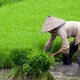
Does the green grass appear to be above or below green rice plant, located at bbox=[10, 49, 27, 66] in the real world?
above

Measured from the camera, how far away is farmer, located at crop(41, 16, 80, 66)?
770 centimetres

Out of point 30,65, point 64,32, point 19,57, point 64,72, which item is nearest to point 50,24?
point 64,32

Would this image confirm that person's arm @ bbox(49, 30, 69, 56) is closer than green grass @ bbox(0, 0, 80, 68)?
Yes

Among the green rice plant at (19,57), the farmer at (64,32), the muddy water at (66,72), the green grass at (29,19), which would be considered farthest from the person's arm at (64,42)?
the green rice plant at (19,57)

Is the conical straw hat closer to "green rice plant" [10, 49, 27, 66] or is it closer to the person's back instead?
the person's back

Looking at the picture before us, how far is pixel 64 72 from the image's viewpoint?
311 inches

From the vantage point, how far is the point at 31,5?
15672 mm

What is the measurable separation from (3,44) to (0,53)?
82 cm

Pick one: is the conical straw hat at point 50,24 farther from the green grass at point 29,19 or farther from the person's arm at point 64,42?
the green grass at point 29,19

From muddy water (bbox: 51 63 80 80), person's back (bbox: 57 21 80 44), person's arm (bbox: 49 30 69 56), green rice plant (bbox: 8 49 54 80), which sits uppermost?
person's back (bbox: 57 21 80 44)

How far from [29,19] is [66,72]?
549 centimetres

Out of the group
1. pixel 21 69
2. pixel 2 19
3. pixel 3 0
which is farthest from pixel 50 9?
pixel 21 69

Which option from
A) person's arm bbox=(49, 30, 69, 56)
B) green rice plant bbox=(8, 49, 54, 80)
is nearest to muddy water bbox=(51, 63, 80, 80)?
person's arm bbox=(49, 30, 69, 56)

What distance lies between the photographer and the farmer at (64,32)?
7695mm
